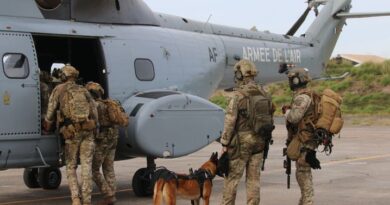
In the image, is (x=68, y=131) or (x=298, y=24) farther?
(x=298, y=24)

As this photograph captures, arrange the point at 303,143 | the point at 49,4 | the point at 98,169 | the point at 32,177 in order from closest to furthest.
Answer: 1. the point at 303,143
2. the point at 98,169
3. the point at 49,4
4. the point at 32,177

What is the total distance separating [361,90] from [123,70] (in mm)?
29321

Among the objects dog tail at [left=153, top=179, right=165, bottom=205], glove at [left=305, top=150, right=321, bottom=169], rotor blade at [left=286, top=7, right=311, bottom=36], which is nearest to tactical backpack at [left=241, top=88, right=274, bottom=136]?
glove at [left=305, top=150, right=321, bottom=169]

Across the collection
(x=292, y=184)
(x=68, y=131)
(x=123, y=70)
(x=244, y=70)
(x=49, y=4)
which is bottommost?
(x=292, y=184)

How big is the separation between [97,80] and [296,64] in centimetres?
525

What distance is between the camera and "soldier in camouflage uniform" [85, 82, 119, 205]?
8609mm

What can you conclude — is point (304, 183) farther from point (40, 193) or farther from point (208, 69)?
point (40, 193)

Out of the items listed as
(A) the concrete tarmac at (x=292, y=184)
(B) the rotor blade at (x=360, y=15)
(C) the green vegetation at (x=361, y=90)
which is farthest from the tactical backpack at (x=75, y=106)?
(C) the green vegetation at (x=361, y=90)

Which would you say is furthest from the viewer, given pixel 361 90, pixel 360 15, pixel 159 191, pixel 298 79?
pixel 361 90

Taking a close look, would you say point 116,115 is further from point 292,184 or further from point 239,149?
point 292,184

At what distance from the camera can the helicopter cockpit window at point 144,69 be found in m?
9.62

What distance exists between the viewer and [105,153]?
8758 mm

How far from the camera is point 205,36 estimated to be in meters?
11.5

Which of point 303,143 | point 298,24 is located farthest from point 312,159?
point 298,24
